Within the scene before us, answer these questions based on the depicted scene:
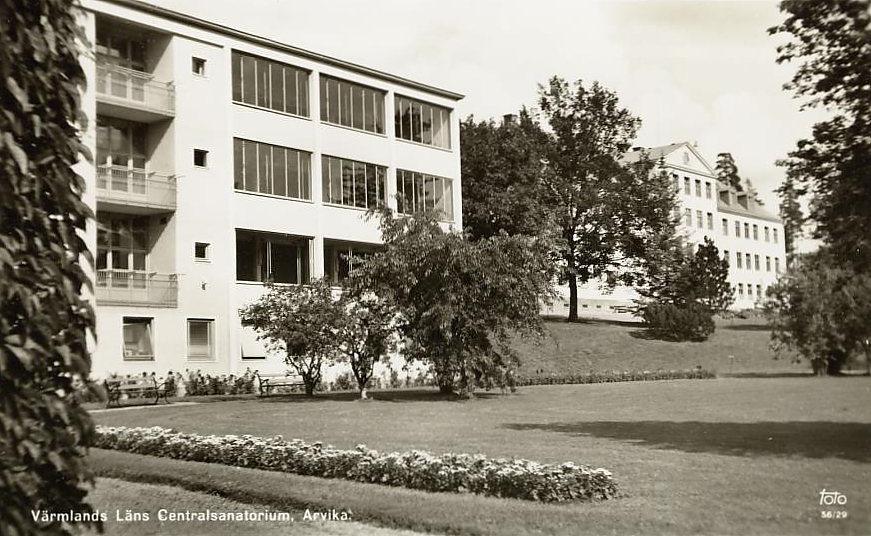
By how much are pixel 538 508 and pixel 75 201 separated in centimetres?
554

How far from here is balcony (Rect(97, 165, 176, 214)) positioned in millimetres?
31188

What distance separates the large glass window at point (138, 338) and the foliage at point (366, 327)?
32.9 ft

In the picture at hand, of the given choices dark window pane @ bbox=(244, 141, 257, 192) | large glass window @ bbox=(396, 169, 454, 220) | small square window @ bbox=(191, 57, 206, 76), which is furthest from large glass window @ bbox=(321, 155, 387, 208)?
small square window @ bbox=(191, 57, 206, 76)

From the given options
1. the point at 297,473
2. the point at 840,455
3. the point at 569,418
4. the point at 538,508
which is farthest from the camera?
the point at 569,418

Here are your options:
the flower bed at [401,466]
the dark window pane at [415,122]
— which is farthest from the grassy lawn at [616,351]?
the flower bed at [401,466]

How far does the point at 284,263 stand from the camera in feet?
125

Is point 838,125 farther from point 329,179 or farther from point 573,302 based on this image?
point 573,302

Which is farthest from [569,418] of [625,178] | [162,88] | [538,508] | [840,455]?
[625,178]

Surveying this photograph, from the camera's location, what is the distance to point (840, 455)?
35.2 ft

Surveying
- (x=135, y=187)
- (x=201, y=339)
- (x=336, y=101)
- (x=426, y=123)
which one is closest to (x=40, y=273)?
(x=135, y=187)

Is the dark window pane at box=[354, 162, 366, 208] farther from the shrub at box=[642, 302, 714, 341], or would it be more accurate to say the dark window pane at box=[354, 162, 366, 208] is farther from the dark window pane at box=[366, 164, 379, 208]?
the shrub at box=[642, 302, 714, 341]

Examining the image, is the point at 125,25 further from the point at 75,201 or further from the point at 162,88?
the point at 75,201

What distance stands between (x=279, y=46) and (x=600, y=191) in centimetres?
2806

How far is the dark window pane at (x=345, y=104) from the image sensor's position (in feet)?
132
